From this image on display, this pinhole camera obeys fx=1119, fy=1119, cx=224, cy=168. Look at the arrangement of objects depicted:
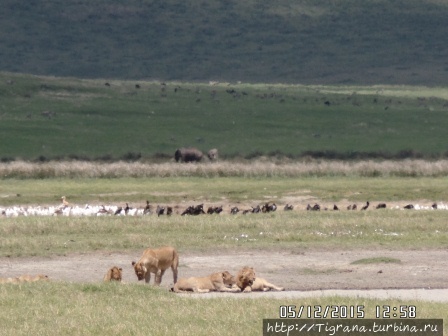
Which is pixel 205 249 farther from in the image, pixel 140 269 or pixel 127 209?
pixel 127 209

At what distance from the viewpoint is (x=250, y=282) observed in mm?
15609

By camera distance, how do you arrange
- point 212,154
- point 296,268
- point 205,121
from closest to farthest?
1. point 296,268
2. point 212,154
3. point 205,121

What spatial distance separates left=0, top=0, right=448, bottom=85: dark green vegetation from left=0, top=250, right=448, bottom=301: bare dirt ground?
67.5 meters

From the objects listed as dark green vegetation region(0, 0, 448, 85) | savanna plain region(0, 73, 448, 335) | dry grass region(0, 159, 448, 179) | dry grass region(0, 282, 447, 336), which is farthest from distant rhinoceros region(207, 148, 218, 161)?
dark green vegetation region(0, 0, 448, 85)

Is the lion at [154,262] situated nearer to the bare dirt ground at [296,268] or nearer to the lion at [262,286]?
the bare dirt ground at [296,268]

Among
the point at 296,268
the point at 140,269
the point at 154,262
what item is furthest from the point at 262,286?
the point at 296,268

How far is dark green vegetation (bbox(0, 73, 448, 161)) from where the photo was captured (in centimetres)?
4900

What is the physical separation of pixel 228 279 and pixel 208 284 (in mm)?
304

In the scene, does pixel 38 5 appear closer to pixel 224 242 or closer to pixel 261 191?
pixel 261 191

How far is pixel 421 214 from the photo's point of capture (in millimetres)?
24719

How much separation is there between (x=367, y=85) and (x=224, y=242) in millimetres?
65063

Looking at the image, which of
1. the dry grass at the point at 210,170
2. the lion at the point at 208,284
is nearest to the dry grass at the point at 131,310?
the lion at the point at 208,284

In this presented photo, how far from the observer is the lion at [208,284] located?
15461 millimetres

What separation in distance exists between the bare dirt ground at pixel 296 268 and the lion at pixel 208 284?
2.66 ft
